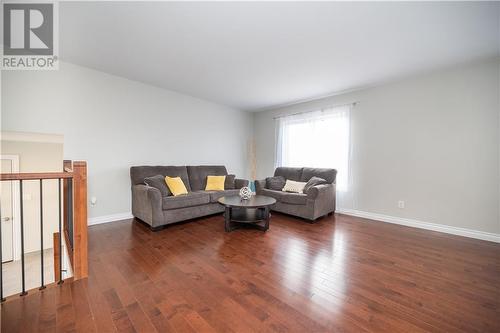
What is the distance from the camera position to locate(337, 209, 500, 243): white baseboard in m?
2.88

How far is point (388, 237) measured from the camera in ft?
9.66

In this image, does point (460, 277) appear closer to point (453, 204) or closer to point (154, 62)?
point (453, 204)

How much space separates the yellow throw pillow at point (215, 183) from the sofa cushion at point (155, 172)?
1.30 feet

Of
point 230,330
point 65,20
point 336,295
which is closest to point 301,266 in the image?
point 336,295

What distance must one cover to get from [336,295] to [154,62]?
3.57 meters

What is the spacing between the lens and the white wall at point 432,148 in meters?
2.88

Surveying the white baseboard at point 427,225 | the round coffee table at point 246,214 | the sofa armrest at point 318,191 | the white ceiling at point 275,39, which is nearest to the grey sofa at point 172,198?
the round coffee table at point 246,214

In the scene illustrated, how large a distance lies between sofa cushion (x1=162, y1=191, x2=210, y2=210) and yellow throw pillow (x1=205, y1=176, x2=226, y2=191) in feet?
1.74

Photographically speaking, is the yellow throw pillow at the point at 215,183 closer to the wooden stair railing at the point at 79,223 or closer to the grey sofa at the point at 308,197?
the grey sofa at the point at 308,197

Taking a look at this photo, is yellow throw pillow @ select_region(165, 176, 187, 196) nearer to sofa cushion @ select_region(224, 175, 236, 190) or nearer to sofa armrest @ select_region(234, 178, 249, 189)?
sofa cushion @ select_region(224, 175, 236, 190)

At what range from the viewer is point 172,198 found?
3225mm

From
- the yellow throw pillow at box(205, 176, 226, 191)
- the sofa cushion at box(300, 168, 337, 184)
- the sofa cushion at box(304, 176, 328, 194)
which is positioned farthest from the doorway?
the sofa cushion at box(300, 168, 337, 184)

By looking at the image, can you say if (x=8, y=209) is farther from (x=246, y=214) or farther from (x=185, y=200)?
(x=246, y=214)

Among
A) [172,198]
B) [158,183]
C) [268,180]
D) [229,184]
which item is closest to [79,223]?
[172,198]
